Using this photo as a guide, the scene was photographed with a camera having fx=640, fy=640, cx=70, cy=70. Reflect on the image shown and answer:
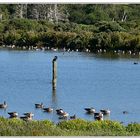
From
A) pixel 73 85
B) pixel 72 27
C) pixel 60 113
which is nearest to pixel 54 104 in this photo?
pixel 60 113

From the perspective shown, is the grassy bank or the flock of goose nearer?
the grassy bank

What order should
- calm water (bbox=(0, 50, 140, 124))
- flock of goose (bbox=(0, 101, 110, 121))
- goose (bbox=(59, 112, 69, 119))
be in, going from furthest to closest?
calm water (bbox=(0, 50, 140, 124))
goose (bbox=(59, 112, 69, 119))
flock of goose (bbox=(0, 101, 110, 121))

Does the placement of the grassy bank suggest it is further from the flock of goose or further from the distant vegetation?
the distant vegetation

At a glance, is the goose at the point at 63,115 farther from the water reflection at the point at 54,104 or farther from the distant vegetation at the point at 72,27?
the distant vegetation at the point at 72,27

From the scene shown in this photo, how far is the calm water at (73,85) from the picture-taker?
25266 mm

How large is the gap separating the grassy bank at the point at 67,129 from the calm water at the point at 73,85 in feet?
18.3

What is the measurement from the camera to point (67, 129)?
16141 mm

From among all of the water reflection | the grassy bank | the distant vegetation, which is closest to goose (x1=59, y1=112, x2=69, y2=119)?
the water reflection

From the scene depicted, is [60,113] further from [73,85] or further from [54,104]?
[73,85]

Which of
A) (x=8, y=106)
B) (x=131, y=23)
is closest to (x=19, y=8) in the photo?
(x=131, y=23)

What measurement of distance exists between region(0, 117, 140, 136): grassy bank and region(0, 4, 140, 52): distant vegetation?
1573 inches

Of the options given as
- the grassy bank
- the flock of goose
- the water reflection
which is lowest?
the water reflection

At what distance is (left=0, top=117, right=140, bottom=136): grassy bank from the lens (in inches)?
573

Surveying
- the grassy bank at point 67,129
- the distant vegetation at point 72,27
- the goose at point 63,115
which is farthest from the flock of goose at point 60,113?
the distant vegetation at point 72,27
